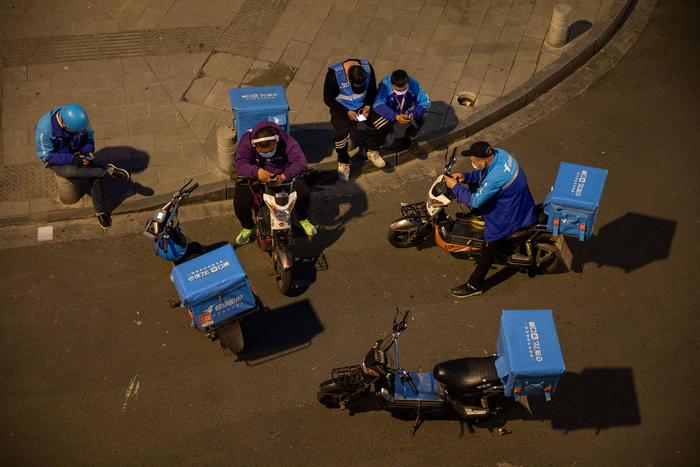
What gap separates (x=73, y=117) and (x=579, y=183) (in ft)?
19.6

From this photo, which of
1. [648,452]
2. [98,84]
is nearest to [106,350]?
[98,84]

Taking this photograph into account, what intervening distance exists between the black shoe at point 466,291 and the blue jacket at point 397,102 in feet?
8.07

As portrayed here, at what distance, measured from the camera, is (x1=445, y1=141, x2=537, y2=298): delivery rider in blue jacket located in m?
8.14

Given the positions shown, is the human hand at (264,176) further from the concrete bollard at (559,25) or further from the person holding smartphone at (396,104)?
the concrete bollard at (559,25)

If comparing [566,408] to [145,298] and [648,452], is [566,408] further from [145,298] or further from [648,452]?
[145,298]

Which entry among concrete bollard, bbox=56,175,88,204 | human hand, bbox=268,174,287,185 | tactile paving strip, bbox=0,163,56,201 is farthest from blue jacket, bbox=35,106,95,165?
human hand, bbox=268,174,287,185

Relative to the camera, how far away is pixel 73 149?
368 inches

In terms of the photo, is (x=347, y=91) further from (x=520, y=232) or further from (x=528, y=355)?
(x=528, y=355)

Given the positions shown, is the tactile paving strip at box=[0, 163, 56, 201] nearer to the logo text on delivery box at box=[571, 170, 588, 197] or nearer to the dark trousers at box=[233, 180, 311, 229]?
the dark trousers at box=[233, 180, 311, 229]

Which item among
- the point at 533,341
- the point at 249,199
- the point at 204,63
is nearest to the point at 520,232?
the point at 533,341

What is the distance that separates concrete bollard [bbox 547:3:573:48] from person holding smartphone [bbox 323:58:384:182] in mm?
3579

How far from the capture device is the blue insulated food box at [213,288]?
751cm

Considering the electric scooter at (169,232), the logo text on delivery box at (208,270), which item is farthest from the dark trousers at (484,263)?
the electric scooter at (169,232)

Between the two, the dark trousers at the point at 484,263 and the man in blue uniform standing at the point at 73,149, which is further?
the man in blue uniform standing at the point at 73,149
